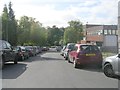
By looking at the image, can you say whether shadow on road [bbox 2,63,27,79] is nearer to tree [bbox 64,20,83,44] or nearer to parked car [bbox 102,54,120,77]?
parked car [bbox 102,54,120,77]

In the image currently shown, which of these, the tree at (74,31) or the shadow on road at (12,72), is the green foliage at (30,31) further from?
the shadow on road at (12,72)

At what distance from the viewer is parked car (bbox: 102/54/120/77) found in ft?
42.1

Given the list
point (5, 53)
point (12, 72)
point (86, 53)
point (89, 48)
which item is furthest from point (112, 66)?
point (5, 53)

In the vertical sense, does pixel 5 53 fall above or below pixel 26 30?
below

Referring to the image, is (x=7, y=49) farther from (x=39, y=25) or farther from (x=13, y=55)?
(x=39, y=25)

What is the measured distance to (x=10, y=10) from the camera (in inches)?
2940

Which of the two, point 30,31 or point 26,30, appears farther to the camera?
point 30,31

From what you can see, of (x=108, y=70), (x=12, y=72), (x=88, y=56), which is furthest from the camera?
(x=88, y=56)

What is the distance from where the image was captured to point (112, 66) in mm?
13328

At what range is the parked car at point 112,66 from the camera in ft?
42.1

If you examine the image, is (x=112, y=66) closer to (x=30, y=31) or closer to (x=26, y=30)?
(x=26, y=30)

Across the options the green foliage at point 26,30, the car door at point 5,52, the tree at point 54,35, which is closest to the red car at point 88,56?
the car door at point 5,52

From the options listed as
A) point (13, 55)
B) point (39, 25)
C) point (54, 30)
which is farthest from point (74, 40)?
point (13, 55)

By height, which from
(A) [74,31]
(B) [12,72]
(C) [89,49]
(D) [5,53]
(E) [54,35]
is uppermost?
(A) [74,31]
